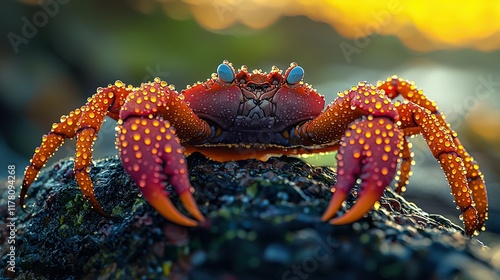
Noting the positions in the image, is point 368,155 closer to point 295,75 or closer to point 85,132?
point 295,75

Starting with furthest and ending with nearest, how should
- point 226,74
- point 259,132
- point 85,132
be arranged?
1. point 259,132
2. point 226,74
3. point 85,132

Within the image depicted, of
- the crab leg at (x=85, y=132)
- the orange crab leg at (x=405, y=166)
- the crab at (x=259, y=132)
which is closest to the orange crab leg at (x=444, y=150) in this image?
the crab at (x=259, y=132)

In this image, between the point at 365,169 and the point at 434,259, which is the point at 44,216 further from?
the point at 434,259

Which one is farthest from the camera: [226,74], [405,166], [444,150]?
[405,166]

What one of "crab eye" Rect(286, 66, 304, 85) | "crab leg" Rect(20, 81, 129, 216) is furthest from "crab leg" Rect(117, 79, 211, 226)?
"crab eye" Rect(286, 66, 304, 85)

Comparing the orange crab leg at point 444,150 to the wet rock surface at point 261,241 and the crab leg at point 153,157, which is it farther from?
the crab leg at point 153,157

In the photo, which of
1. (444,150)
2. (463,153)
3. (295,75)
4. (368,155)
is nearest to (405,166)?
(463,153)
